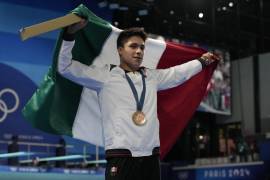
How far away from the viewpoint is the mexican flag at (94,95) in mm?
3594

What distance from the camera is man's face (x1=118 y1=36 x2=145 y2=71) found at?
3305 mm

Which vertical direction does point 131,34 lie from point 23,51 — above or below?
below

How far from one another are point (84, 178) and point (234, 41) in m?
7.91

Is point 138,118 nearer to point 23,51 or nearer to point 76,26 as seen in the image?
point 76,26

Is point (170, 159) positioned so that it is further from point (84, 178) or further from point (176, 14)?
point (84, 178)

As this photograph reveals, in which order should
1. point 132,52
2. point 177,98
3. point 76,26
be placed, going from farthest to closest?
point 177,98 < point 132,52 < point 76,26

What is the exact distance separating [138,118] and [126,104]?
0.11m

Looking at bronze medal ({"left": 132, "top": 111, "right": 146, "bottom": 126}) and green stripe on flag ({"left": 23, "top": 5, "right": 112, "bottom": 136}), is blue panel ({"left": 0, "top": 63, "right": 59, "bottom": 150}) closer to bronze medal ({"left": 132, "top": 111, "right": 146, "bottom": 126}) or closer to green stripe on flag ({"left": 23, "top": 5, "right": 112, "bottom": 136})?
green stripe on flag ({"left": 23, "top": 5, "right": 112, "bottom": 136})

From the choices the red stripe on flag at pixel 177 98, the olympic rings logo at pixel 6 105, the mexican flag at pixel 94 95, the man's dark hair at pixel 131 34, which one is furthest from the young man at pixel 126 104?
the olympic rings logo at pixel 6 105

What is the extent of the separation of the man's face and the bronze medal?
0.33 m

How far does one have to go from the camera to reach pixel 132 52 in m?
3.30

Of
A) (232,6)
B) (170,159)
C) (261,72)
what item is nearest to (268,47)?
(261,72)

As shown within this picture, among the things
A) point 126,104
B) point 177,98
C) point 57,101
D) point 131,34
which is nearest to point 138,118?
point 126,104

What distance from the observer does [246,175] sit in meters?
12.1
